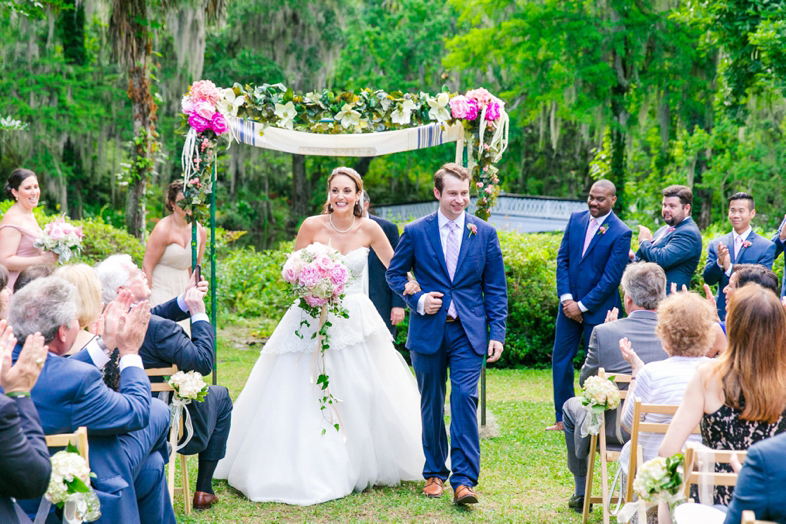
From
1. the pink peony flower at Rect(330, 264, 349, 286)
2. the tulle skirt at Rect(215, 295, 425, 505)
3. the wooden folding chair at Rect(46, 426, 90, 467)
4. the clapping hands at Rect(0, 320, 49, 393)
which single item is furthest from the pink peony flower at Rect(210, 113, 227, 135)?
the clapping hands at Rect(0, 320, 49, 393)

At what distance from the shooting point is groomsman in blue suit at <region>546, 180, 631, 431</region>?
6254 mm

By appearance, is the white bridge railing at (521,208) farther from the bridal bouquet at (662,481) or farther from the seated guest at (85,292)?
the bridal bouquet at (662,481)

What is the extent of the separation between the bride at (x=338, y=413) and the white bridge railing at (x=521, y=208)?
58.3 feet

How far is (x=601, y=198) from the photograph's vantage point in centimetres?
623

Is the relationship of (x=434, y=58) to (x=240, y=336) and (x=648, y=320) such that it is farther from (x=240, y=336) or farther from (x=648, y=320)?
(x=648, y=320)

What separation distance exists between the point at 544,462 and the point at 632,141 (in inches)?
534

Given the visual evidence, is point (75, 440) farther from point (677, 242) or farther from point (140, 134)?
point (140, 134)

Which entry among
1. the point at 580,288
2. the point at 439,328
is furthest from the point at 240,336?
the point at 439,328

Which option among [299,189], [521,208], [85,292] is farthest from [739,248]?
[299,189]

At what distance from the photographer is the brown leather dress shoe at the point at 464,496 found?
180 inches

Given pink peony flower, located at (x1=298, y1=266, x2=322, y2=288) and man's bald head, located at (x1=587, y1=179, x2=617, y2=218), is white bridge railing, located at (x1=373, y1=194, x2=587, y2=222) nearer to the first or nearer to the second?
man's bald head, located at (x1=587, y1=179, x2=617, y2=218)

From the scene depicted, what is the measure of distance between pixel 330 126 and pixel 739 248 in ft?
13.1

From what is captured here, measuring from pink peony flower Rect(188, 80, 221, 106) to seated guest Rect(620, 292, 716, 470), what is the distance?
388 centimetres

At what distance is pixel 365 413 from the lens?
5.17 m
